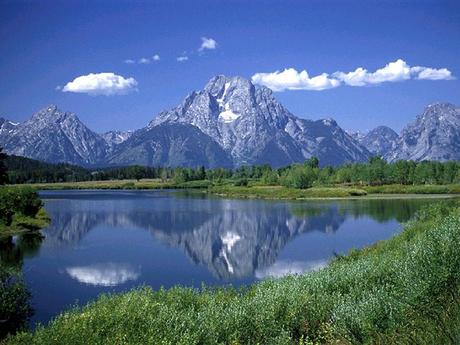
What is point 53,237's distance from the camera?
7250cm

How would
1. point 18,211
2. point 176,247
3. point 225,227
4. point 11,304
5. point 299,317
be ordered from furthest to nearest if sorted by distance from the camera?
point 225,227 < point 18,211 < point 176,247 < point 11,304 < point 299,317

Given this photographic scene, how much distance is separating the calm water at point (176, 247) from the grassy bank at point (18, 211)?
336cm

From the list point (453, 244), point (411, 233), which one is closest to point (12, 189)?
point (411, 233)

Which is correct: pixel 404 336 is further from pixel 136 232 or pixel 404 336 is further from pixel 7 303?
pixel 136 232

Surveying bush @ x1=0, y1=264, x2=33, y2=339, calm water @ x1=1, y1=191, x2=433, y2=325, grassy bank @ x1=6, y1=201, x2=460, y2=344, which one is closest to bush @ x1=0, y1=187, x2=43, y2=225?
calm water @ x1=1, y1=191, x2=433, y2=325

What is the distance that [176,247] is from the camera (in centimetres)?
6606

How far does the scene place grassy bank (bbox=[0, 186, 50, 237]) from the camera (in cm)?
7425

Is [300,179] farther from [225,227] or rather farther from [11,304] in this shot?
[11,304]

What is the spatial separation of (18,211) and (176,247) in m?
31.3

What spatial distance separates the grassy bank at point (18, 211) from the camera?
74250 mm

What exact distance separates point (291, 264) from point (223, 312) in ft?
113

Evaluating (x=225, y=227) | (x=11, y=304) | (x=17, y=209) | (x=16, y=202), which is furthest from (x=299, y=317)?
(x=17, y=209)

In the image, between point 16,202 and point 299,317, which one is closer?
point 299,317

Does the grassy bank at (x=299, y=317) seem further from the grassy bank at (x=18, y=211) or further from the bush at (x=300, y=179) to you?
the bush at (x=300, y=179)
